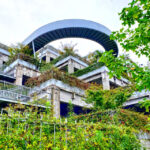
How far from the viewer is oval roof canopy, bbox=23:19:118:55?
19.5m

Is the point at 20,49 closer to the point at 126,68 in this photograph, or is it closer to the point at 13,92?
the point at 13,92

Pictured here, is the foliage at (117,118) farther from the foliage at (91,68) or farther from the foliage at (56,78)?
the foliage at (91,68)

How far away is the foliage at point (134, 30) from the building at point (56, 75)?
6369 mm

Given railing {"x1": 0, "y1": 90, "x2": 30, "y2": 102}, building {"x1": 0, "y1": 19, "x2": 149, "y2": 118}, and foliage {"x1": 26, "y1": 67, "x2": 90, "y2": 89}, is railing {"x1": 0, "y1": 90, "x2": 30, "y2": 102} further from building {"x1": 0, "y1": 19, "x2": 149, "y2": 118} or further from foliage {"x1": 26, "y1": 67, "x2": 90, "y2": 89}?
foliage {"x1": 26, "y1": 67, "x2": 90, "y2": 89}

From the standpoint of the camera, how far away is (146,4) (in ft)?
17.2

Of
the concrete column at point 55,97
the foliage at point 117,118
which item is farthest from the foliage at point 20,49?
the foliage at point 117,118

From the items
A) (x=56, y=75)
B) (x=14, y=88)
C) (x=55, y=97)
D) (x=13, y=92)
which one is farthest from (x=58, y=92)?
(x=14, y=88)

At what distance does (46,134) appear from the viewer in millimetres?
3889

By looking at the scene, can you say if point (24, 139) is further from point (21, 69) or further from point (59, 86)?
point (21, 69)

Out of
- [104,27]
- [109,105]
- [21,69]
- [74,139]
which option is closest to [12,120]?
[74,139]

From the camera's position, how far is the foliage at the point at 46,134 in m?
3.38

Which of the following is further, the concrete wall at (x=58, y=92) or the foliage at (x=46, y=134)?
the concrete wall at (x=58, y=92)

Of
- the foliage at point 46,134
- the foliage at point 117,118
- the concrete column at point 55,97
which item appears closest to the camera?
the foliage at point 46,134

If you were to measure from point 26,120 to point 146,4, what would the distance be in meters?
4.63
